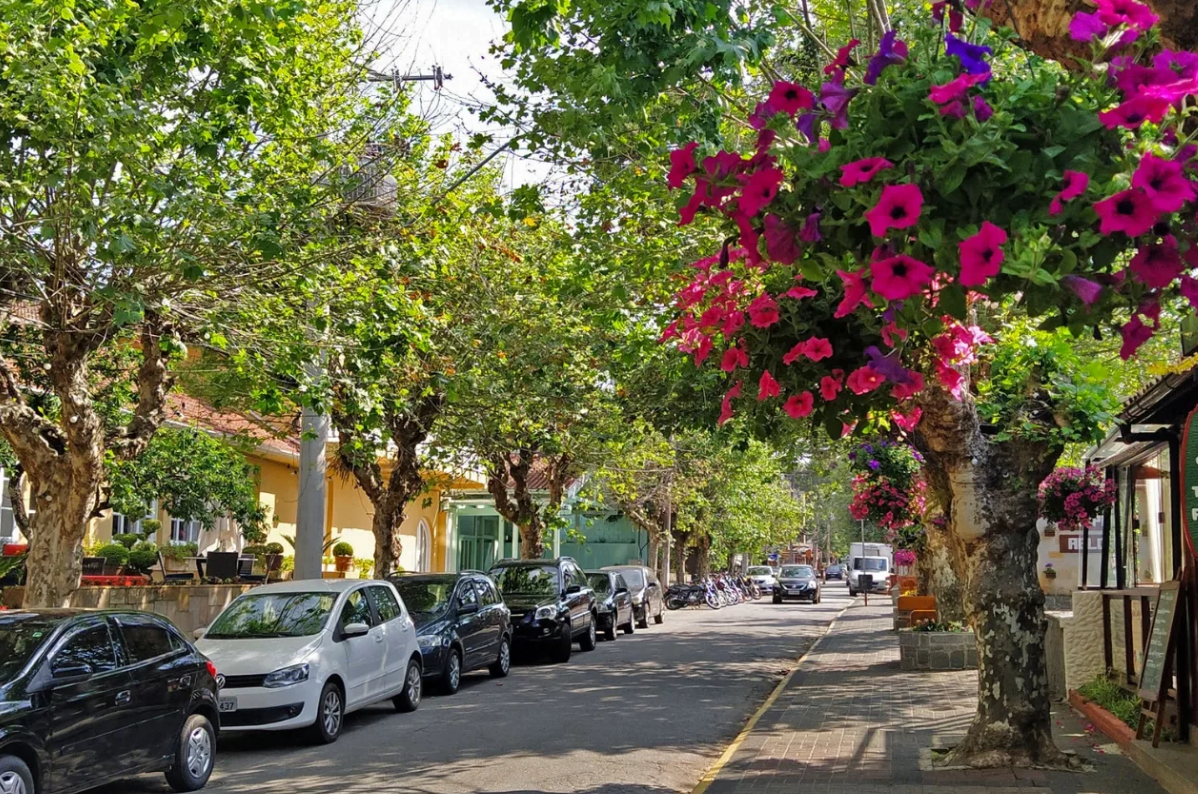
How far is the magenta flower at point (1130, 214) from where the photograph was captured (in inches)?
140

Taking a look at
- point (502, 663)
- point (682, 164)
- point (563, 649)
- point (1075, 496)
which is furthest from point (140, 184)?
point (563, 649)

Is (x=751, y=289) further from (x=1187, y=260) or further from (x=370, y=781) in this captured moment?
(x=370, y=781)

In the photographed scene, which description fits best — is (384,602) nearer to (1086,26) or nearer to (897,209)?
(897,209)

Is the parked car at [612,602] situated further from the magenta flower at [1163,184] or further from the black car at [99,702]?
the magenta flower at [1163,184]

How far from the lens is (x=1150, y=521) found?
1370 cm

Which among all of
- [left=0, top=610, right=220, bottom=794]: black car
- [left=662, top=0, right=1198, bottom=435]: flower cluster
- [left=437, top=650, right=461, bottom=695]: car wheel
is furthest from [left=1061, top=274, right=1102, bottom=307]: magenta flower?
[left=437, top=650, right=461, bottom=695]: car wheel

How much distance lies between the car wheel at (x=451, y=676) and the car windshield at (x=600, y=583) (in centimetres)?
1133

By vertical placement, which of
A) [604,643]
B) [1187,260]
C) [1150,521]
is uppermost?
[1187,260]

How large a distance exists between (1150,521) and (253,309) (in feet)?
34.3

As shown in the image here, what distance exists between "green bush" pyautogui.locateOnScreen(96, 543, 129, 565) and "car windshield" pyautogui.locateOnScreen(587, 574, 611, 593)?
10.1 metres

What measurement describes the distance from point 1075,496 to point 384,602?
8.68 meters

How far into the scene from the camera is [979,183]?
378 centimetres

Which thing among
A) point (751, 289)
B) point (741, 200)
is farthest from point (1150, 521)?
point (741, 200)

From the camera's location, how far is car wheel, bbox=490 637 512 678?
17938mm
